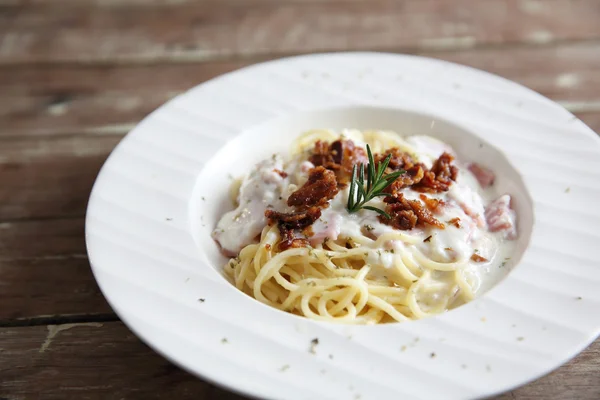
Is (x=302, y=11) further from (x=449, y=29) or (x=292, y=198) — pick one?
(x=292, y=198)

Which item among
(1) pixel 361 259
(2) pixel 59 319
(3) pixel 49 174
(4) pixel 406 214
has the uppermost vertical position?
(4) pixel 406 214

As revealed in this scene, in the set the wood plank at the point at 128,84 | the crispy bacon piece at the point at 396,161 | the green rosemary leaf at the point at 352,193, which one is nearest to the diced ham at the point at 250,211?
the green rosemary leaf at the point at 352,193

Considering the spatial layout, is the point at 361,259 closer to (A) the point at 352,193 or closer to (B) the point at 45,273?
(A) the point at 352,193

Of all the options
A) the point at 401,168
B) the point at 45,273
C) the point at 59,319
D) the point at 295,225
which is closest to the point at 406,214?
the point at 401,168

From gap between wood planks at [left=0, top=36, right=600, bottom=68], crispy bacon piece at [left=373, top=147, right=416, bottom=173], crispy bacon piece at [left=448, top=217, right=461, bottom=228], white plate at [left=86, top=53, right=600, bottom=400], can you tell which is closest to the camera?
white plate at [left=86, top=53, right=600, bottom=400]

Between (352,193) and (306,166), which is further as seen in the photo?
(306,166)

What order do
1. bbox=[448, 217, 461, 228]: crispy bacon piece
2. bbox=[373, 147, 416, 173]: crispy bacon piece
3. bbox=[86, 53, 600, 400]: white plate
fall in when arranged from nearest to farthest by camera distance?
bbox=[86, 53, 600, 400]: white plate → bbox=[448, 217, 461, 228]: crispy bacon piece → bbox=[373, 147, 416, 173]: crispy bacon piece

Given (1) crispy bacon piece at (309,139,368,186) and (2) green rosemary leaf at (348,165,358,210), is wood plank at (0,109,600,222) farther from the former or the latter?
(2) green rosemary leaf at (348,165,358,210)

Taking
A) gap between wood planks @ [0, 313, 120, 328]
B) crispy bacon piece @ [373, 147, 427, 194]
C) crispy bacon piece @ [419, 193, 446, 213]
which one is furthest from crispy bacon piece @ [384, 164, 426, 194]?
gap between wood planks @ [0, 313, 120, 328]
